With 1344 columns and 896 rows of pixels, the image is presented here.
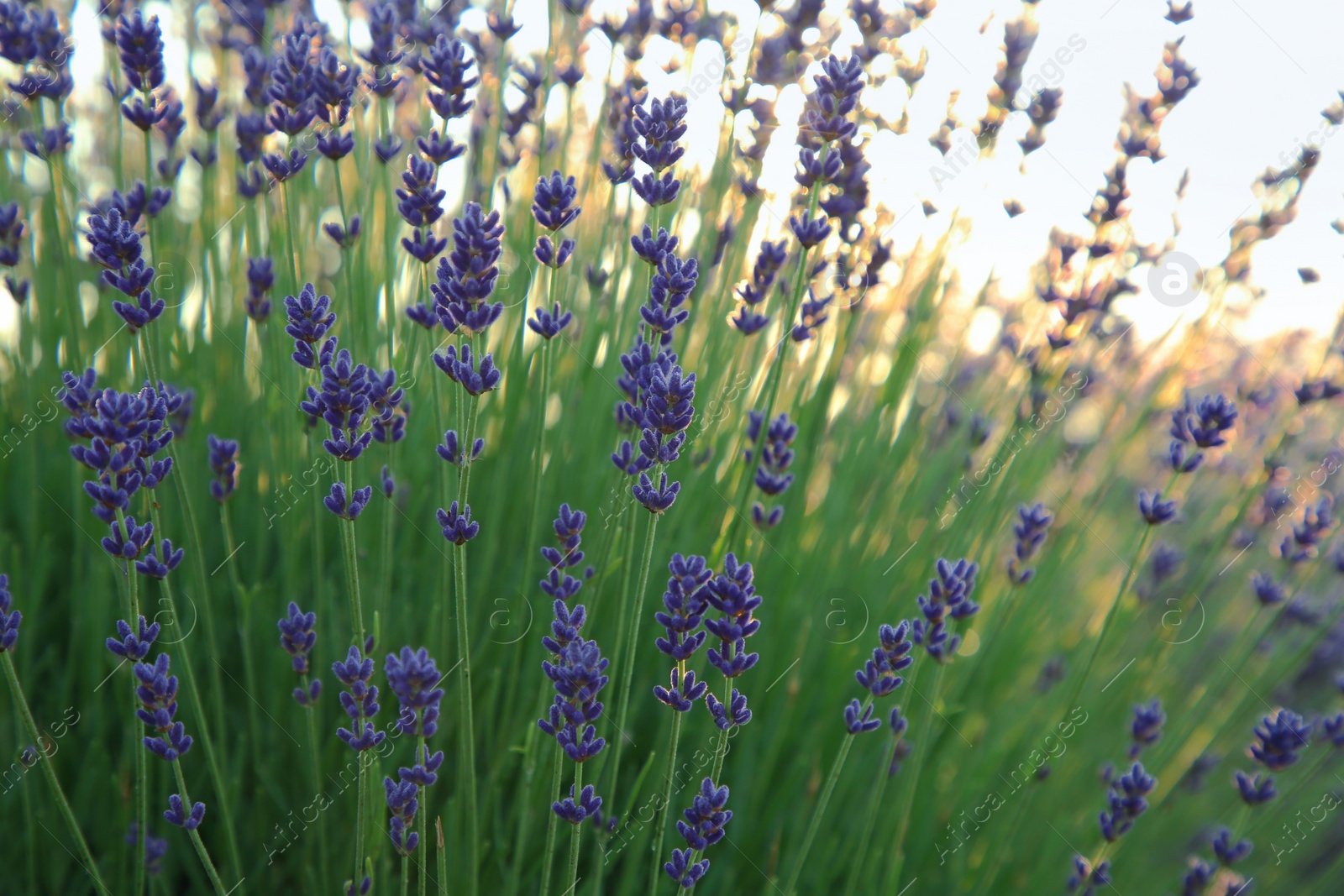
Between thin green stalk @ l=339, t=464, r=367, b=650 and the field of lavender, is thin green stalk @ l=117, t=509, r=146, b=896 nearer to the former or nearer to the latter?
the field of lavender

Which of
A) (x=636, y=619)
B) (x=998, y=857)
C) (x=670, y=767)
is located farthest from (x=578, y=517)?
(x=998, y=857)

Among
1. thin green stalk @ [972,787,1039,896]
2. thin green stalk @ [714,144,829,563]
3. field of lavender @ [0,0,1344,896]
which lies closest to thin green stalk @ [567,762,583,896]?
field of lavender @ [0,0,1344,896]

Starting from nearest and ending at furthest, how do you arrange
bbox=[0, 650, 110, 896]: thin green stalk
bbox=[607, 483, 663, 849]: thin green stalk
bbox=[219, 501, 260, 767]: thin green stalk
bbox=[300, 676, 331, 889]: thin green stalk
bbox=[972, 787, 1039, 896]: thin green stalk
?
bbox=[0, 650, 110, 896]: thin green stalk → bbox=[607, 483, 663, 849]: thin green stalk → bbox=[300, 676, 331, 889]: thin green stalk → bbox=[219, 501, 260, 767]: thin green stalk → bbox=[972, 787, 1039, 896]: thin green stalk

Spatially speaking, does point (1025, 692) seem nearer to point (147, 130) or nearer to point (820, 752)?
point (820, 752)

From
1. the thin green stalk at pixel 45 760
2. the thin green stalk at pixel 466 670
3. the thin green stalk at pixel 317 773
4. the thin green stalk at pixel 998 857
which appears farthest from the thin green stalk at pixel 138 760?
the thin green stalk at pixel 998 857

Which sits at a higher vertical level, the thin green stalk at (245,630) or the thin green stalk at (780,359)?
the thin green stalk at (780,359)

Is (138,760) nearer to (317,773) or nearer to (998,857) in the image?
(317,773)

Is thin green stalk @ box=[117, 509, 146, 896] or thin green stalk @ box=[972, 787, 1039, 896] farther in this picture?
thin green stalk @ box=[972, 787, 1039, 896]

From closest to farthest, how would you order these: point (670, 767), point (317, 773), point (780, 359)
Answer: point (670, 767)
point (317, 773)
point (780, 359)

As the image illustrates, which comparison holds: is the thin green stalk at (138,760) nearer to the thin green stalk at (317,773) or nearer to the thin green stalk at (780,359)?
the thin green stalk at (317,773)
